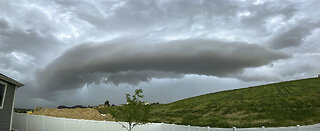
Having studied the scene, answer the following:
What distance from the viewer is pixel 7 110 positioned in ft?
68.4

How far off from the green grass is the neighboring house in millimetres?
25600

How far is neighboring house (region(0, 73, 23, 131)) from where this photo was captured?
65.1 ft

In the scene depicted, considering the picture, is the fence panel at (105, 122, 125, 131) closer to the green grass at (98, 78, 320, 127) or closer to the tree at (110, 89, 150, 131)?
the tree at (110, 89, 150, 131)

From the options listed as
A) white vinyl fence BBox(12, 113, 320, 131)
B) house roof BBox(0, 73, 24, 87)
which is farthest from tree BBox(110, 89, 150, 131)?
house roof BBox(0, 73, 24, 87)

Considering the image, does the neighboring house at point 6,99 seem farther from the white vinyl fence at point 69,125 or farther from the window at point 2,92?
the white vinyl fence at point 69,125

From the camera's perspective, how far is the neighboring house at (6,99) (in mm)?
19844

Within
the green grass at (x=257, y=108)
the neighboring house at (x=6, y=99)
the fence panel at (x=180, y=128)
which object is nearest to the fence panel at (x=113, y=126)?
the fence panel at (x=180, y=128)

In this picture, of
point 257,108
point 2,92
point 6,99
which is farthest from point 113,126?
point 257,108

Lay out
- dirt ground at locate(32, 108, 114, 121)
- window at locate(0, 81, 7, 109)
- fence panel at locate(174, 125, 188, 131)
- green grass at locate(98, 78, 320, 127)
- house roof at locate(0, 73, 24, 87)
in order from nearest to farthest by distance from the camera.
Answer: house roof at locate(0, 73, 24, 87) < fence panel at locate(174, 125, 188, 131) < window at locate(0, 81, 7, 109) < dirt ground at locate(32, 108, 114, 121) < green grass at locate(98, 78, 320, 127)

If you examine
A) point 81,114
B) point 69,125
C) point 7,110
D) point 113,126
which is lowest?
point 113,126

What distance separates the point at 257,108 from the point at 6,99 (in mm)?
35899

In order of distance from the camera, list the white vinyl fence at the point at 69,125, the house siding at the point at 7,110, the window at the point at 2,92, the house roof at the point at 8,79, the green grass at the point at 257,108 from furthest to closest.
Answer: the green grass at the point at 257,108, the white vinyl fence at the point at 69,125, the house siding at the point at 7,110, the window at the point at 2,92, the house roof at the point at 8,79

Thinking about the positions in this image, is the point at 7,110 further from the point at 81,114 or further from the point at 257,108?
the point at 257,108

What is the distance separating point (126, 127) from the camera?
987 inches
